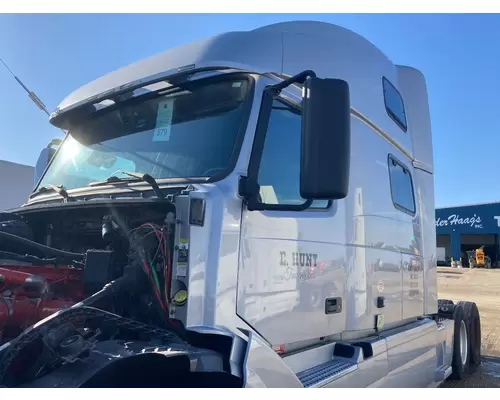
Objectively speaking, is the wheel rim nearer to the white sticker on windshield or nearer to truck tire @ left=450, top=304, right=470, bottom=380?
truck tire @ left=450, top=304, right=470, bottom=380

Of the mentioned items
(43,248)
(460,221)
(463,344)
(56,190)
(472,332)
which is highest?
(460,221)

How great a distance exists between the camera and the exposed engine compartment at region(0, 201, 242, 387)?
1.82 metres

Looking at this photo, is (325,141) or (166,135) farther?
(166,135)

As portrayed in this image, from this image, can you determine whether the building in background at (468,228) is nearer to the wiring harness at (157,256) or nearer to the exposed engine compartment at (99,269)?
the exposed engine compartment at (99,269)

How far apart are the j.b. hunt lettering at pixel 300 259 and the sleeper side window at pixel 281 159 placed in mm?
312

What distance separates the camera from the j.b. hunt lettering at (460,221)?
122 ft

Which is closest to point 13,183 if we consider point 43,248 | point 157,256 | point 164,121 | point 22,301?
point 43,248

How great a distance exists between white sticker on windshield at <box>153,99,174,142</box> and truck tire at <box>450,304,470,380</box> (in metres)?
4.55

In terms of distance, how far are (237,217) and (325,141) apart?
0.60 meters

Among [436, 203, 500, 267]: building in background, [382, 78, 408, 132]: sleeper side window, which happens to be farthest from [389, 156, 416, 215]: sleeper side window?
[436, 203, 500, 267]: building in background

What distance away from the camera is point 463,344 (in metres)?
6.03

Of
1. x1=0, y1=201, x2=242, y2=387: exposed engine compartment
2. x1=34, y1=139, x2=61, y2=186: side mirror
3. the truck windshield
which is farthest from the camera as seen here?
x1=34, y1=139, x2=61, y2=186: side mirror

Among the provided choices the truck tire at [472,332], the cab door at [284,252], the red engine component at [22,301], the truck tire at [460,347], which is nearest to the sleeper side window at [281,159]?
the cab door at [284,252]

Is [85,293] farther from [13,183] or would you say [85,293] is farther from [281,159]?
[13,183]
